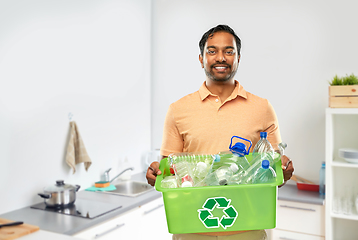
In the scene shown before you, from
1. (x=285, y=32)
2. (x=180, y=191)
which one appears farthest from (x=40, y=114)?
(x=285, y=32)

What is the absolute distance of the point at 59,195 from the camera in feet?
7.45

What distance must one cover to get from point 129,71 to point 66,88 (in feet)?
2.85

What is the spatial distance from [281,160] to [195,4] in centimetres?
263

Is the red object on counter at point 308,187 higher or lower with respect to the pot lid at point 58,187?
lower

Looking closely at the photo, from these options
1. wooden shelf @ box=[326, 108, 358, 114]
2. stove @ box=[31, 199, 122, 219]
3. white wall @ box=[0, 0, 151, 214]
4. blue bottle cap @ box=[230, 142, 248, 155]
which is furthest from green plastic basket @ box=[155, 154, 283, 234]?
wooden shelf @ box=[326, 108, 358, 114]

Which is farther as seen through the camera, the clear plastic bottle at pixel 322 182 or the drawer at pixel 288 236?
the clear plastic bottle at pixel 322 182

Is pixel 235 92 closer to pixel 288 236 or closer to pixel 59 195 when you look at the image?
pixel 59 195

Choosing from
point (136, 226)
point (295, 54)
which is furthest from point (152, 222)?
point (295, 54)

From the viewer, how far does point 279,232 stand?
2672mm

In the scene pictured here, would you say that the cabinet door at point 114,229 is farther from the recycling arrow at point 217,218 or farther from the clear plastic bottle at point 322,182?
the clear plastic bottle at point 322,182

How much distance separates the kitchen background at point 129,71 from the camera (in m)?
2.27

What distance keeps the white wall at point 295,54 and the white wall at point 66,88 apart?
0.69m

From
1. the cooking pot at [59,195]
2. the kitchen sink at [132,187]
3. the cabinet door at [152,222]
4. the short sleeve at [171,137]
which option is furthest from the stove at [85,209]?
the short sleeve at [171,137]

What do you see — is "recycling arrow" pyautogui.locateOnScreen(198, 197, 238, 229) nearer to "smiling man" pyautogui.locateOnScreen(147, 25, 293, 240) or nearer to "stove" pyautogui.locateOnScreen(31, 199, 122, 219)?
"smiling man" pyautogui.locateOnScreen(147, 25, 293, 240)
